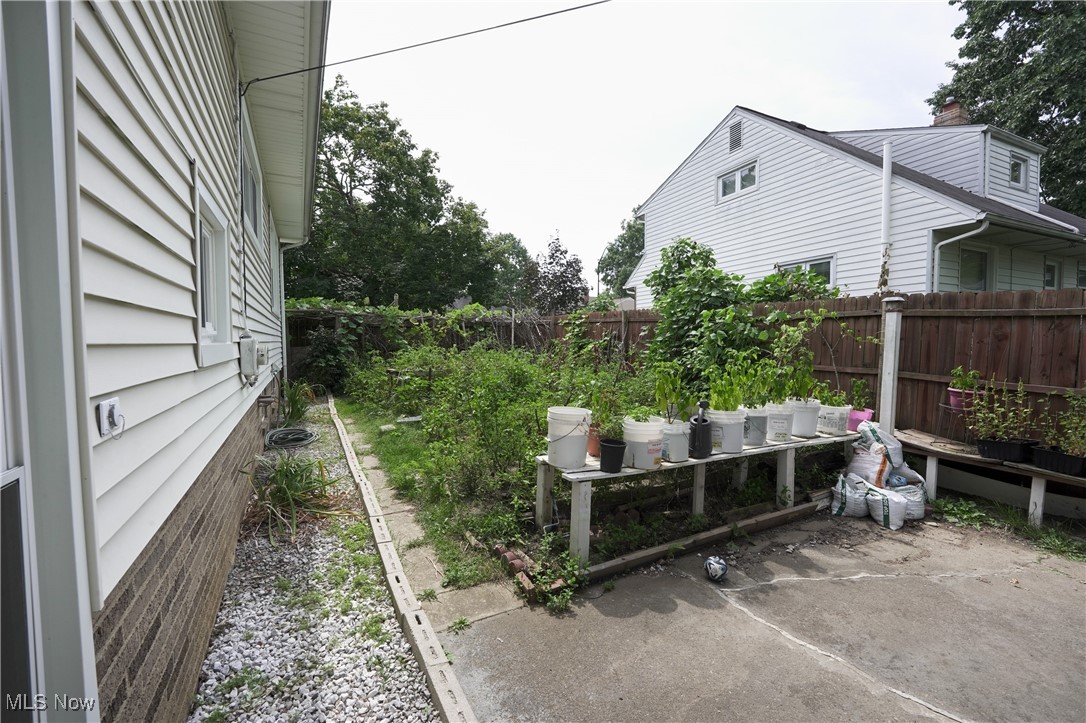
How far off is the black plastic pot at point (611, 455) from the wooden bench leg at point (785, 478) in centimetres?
190

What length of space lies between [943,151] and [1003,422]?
33.5 ft

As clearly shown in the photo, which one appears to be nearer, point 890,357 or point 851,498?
point 851,498

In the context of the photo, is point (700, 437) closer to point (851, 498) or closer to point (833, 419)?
point (851, 498)

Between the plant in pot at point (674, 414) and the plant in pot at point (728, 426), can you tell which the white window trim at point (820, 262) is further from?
the plant in pot at point (674, 414)

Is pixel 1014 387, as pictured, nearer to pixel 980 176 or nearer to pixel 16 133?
pixel 16 133

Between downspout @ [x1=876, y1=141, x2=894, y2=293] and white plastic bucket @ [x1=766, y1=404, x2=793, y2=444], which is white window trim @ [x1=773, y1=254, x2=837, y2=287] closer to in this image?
downspout @ [x1=876, y1=141, x2=894, y2=293]

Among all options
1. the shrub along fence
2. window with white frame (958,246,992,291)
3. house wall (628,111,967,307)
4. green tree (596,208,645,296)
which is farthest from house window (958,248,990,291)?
green tree (596,208,645,296)

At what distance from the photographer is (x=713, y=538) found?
3570 mm

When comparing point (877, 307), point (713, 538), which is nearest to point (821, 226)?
point (877, 307)

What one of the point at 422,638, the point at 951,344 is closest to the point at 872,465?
the point at 951,344

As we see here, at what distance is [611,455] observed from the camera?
3076mm

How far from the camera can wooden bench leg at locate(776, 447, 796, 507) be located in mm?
4145

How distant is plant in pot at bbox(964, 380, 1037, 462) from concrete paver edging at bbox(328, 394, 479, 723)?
4.51m

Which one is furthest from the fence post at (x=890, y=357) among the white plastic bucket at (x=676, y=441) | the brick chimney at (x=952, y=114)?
the brick chimney at (x=952, y=114)
